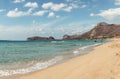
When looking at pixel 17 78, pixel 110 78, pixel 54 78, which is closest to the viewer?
pixel 110 78

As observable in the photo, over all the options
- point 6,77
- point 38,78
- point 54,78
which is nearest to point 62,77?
point 54,78

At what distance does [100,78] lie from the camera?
29.9 ft

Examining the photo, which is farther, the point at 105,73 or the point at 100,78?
the point at 105,73

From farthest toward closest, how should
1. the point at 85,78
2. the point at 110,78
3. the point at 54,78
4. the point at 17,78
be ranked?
the point at 17,78, the point at 54,78, the point at 85,78, the point at 110,78

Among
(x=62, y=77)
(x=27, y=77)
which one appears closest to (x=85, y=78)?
(x=62, y=77)

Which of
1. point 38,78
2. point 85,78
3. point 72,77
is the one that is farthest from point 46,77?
point 85,78

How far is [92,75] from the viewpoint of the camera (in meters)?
9.84

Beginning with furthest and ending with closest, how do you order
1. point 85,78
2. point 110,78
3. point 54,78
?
point 54,78, point 85,78, point 110,78

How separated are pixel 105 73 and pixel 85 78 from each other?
1.03 metres

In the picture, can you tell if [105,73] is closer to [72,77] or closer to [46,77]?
[72,77]

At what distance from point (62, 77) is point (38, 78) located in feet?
3.83

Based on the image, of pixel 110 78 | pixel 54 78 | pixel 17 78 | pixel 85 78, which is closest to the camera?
pixel 110 78

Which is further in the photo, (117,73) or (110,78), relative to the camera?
(117,73)

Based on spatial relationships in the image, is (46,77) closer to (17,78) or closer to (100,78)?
(17,78)
